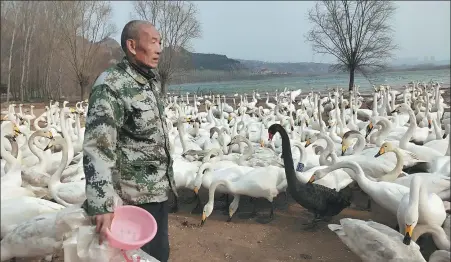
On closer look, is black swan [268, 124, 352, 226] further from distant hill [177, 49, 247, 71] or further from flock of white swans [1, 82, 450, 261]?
distant hill [177, 49, 247, 71]

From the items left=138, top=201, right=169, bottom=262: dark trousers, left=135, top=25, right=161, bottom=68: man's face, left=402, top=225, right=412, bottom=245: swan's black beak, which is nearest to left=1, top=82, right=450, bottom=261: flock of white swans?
left=402, top=225, right=412, bottom=245: swan's black beak

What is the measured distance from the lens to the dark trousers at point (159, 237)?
3238 mm

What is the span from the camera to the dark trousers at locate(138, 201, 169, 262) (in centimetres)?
324

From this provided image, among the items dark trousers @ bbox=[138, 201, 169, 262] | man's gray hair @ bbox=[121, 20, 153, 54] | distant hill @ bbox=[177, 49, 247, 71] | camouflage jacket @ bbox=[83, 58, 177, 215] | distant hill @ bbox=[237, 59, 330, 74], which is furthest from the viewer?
distant hill @ bbox=[177, 49, 247, 71]

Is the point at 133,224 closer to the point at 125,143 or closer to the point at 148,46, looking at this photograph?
the point at 125,143

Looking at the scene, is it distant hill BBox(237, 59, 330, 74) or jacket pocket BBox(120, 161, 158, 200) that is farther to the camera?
distant hill BBox(237, 59, 330, 74)

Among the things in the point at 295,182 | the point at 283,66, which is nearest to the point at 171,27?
the point at 283,66

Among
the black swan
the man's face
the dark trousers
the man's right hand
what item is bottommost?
the black swan

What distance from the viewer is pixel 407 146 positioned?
9180 millimetres

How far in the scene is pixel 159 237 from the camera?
3.39 metres

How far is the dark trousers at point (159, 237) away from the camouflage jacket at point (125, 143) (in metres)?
0.09

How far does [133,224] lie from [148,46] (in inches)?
49.1

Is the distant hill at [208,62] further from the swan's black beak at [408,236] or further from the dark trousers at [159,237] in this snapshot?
the dark trousers at [159,237]

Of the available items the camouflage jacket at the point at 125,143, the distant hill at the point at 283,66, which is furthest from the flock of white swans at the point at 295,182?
the distant hill at the point at 283,66
